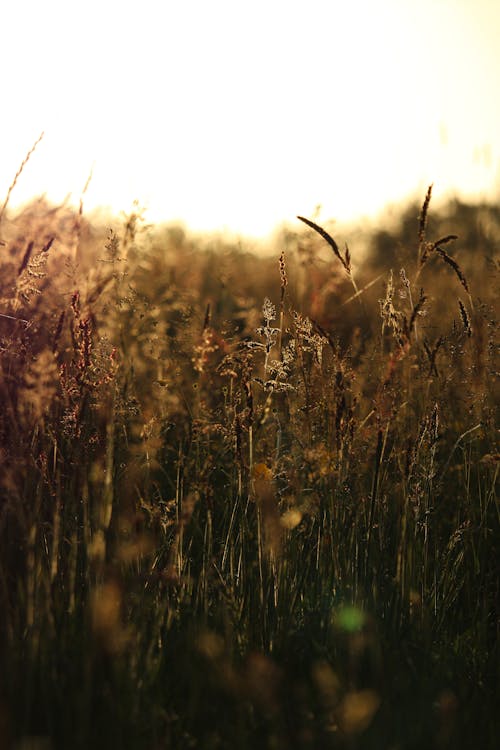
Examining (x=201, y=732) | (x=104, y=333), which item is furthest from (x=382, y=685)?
(x=104, y=333)

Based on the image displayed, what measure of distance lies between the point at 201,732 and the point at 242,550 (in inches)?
20.6

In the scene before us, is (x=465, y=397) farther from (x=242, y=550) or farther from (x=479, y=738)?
(x=479, y=738)

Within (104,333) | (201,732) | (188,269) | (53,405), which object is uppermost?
(188,269)

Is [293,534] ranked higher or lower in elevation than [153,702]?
higher

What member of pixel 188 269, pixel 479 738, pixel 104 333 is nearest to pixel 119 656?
pixel 479 738

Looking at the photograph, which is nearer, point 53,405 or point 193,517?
point 53,405

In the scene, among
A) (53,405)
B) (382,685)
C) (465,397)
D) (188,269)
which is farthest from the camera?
(188,269)

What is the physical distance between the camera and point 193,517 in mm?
2582

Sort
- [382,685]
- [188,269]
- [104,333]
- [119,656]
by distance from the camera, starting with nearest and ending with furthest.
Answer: [119,656], [382,685], [104,333], [188,269]

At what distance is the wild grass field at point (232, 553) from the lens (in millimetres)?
1621

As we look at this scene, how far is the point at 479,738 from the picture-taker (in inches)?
67.4

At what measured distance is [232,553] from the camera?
2068mm

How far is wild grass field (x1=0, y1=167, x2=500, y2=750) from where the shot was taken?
1621mm

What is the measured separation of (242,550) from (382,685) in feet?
1.60
